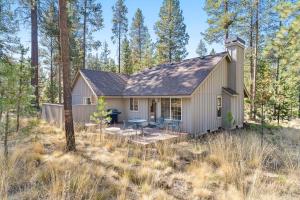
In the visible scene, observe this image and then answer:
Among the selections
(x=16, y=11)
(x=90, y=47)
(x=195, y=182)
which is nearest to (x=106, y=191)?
(x=195, y=182)

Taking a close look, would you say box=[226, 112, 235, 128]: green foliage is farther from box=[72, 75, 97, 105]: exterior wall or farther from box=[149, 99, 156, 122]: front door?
box=[72, 75, 97, 105]: exterior wall

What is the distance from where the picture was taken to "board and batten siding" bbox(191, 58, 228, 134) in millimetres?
12281

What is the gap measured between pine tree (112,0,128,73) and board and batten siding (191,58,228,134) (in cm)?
1890

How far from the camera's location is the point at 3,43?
54.6 feet

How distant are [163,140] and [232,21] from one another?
15.8 meters

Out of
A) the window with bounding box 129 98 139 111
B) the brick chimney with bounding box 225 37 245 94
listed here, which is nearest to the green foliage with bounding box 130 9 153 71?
the window with bounding box 129 98 139 111

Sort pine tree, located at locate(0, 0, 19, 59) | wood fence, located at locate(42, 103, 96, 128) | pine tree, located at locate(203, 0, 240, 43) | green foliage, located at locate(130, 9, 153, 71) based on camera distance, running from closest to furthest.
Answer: wood fence, located at locate(42, 103, 96, 128) → pine tree, located at locate(0, 0, 19, 59) → pine tree, located at locate(203, 0, 240, 43) → green foliage, located at locate(130, 9, 153, 71)

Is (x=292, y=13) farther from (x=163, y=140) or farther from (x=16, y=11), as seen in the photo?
(x=16, y=11)

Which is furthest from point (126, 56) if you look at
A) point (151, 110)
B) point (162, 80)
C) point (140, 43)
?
point (151, 110)

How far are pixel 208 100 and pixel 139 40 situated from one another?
2553cm

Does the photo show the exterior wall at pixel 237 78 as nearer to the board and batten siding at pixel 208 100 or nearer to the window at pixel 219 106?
the board and batten siding at pixel 208 100

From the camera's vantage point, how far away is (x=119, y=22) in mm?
30656

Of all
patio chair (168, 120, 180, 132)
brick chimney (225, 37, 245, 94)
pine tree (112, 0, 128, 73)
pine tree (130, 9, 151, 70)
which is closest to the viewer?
patio chair (168, 120, 180, 132)

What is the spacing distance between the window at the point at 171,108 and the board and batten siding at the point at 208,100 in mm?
1054
